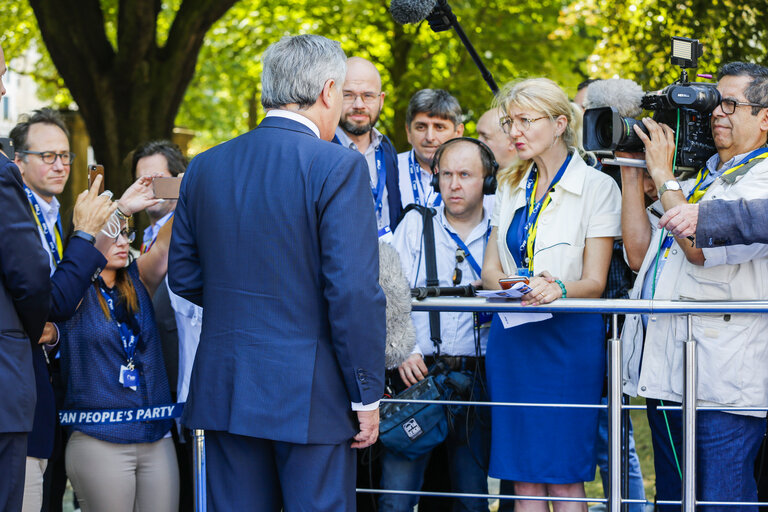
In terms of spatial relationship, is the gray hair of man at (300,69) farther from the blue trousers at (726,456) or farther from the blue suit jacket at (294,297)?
the blue trousers at (726,456)

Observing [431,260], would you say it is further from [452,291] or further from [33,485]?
[33,485]

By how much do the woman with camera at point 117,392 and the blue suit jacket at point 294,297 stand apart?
3.30ft

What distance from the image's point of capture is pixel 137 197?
162 inches

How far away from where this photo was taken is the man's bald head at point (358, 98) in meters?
5.11

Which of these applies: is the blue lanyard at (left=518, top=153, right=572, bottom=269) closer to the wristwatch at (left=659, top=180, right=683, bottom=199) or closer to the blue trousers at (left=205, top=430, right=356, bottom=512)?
the wristwatch at (left=659, top=180, right=683, bottom=199)

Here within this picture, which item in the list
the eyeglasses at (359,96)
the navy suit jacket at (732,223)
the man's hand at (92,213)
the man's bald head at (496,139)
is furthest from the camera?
the man's bald head at (496,139)

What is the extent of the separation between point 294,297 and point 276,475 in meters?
0.66

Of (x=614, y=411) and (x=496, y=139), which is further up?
(x=496, y=139)

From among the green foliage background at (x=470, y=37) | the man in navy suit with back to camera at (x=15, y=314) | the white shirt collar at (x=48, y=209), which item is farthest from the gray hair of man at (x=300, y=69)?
the green foliage background at (x=470, y=37)

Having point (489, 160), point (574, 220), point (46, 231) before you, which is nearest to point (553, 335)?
point (574, 220)

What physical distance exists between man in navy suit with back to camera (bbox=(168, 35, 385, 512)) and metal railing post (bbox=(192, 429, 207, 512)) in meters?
0.17

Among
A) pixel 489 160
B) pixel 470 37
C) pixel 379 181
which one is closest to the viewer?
pixel 489 160

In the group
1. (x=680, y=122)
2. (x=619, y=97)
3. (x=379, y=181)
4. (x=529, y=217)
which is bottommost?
(x=529, y=217)

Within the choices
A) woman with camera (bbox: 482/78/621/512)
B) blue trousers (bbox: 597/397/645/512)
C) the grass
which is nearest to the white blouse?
woman with camera (bbox: 482/78/621/512)
